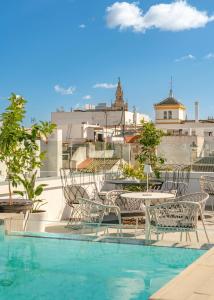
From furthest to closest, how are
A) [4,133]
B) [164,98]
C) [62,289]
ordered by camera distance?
[164,98], [4,133], [62,289]

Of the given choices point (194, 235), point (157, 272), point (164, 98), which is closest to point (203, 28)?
point (194, 235)

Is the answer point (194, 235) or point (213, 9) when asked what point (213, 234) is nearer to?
point (194, 235)

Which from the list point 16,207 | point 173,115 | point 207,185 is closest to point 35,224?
point 16,207

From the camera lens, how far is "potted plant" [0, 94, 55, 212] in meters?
7.32

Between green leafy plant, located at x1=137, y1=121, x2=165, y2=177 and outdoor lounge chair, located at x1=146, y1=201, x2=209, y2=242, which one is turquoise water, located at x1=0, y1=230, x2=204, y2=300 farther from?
green leafy plant, located at x1=137, y1=121, x2=165, y2=177

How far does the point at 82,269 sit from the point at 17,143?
2.84 m

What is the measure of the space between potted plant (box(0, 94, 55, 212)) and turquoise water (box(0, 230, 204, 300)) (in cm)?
96

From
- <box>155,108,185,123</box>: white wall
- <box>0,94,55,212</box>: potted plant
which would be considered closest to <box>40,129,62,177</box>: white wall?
<box>0,94,55,212</box>: potted plant

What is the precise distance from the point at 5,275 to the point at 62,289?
0.84 m

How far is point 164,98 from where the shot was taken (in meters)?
76.2

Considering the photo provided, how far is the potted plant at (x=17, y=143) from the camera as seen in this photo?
7.32 metres

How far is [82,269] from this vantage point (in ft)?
18.0

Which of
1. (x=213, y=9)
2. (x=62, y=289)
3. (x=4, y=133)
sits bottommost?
(x=62, y=289)

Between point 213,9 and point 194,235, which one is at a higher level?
point 213,9
